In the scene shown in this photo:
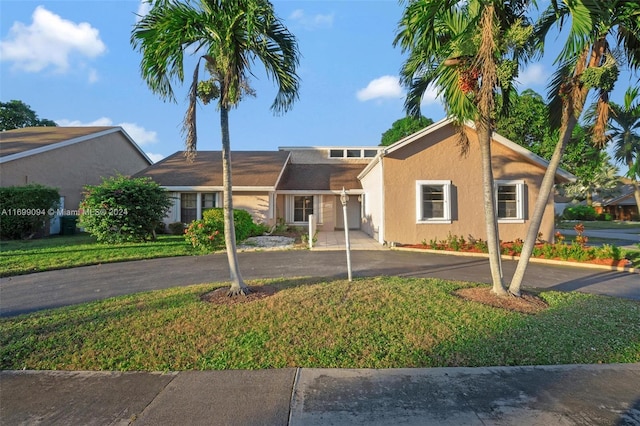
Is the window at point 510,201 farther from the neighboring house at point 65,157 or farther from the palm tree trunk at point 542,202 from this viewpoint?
the neighboring house at point 65,157

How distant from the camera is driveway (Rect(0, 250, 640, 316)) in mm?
6703

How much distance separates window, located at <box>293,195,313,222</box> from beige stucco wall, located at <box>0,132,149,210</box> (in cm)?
925

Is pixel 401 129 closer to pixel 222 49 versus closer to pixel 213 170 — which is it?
pixel 213 170

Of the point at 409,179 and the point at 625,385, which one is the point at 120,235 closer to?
the point at 409,179

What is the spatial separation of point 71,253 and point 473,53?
13030 mm

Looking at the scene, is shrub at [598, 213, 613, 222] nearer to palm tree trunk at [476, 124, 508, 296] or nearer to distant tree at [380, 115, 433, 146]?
distant tree at [380, 115, 433, 146]

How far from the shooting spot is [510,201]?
13.2 m

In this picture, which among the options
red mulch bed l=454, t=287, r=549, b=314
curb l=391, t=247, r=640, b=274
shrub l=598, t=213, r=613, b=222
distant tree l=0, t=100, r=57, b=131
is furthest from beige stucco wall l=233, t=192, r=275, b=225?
shrub l=598, t=213, r=613, b=222

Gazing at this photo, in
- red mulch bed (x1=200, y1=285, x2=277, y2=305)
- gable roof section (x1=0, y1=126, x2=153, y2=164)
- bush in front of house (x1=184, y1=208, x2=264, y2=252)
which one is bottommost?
red mulch bed (x1=200, y1=285, x2=277, y2=305)

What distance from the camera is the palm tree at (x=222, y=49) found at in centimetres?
523

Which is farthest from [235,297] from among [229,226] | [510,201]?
[510,201]

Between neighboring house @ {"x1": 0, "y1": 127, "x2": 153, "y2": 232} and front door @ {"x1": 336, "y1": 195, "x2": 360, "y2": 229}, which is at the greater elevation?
neighboring house @ {"x1": 0, "y1": 127, "x2": 153, "y2": 232}

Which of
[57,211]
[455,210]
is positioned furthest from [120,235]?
[455,210]

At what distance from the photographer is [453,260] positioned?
1043 centimetres
